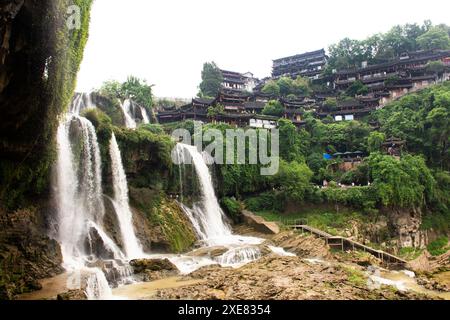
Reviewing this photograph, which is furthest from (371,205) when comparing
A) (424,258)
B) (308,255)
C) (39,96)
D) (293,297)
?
(39,96)

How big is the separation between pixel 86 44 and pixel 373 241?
82.2 ft

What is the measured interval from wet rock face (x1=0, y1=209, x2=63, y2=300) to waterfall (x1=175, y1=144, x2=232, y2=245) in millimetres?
11096

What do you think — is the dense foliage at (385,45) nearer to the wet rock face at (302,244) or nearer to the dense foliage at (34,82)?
the wet rock face at (302,244)

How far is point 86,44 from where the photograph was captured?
15.7 metres

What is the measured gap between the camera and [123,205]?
23172mm

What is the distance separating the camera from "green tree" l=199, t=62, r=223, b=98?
6185cm

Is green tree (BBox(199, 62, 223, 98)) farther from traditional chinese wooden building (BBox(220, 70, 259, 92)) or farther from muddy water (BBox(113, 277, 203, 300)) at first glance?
muddy water (BBox(113, 277, 203, 300))

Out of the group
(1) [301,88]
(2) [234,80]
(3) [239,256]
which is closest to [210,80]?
(2) [234,80]

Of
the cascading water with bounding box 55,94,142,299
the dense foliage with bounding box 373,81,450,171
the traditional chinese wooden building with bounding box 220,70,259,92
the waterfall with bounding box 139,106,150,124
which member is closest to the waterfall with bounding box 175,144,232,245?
the cascading water with bounding box 55,94,142,299

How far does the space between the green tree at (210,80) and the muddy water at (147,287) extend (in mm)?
47182

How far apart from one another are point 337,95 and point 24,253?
53647 mm

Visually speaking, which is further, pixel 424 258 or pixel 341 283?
pixel 424 258

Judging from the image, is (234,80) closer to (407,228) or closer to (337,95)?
(337,95)

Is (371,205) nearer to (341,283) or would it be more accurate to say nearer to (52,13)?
(341,283)
